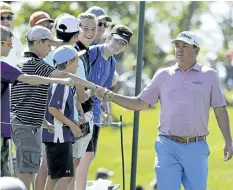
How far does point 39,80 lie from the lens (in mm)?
9508

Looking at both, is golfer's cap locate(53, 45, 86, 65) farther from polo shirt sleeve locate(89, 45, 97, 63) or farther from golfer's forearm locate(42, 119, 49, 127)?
polo shirt sleeve locate(89, 45, 97, 63)

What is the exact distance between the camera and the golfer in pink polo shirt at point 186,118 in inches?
411

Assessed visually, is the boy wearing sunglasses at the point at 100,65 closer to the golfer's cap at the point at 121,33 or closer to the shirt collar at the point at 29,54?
the golfer's cap at the point at 121,33

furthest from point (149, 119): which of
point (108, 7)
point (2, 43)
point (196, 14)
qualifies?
point (2, 43)

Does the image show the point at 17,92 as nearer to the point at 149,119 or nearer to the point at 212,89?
the point at 212,89

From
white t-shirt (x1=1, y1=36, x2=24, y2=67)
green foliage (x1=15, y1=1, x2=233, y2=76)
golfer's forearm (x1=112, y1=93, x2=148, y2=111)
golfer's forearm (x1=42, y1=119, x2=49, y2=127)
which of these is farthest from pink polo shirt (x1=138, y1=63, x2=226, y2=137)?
green foliage (x1=15, y1=1, x2=233, y2=76)

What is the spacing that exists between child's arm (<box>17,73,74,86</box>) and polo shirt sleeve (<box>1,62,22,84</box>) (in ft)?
0.12

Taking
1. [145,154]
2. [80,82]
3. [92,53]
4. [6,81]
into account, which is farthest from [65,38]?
[145,154]

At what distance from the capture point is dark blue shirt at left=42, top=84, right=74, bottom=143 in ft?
33.4

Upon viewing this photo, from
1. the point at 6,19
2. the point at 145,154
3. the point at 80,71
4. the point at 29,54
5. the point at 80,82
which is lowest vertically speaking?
the point at 145,154

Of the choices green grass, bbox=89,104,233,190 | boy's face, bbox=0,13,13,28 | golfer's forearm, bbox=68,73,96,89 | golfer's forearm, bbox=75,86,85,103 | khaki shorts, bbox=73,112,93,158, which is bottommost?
green grass, bbox=89,104,233,190

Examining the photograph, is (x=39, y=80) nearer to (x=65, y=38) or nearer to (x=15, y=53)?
(x=65, y=38)

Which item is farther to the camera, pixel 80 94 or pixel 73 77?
pixel 80 94

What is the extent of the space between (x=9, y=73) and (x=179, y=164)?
2.12m
